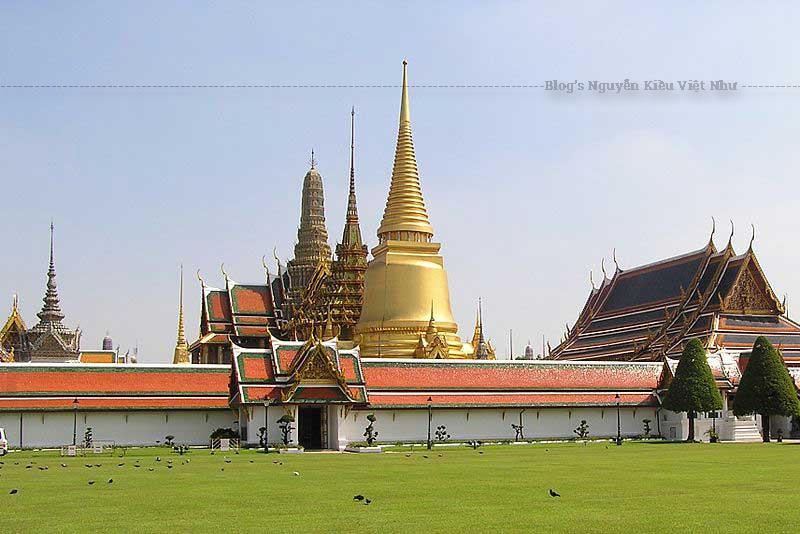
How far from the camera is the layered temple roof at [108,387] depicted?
44250 mm

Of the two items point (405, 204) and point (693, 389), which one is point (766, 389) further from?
point (405, 204)

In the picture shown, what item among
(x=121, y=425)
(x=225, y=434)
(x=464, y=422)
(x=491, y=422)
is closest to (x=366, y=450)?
(x=225, y=434)

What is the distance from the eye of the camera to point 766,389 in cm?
4688

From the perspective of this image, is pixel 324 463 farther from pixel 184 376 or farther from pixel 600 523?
pixel 184 376

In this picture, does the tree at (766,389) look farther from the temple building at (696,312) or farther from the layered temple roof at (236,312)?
the layered temple roof at (236,312)

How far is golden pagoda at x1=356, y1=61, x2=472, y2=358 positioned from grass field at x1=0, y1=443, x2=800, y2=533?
32.1m

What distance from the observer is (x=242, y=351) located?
45219 mm

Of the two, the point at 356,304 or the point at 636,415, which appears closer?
the point at 636,415

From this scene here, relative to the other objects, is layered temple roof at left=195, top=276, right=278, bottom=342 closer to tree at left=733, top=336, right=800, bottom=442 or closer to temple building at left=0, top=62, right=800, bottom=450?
temple building at left=0, top=62, right=800, bottom=450

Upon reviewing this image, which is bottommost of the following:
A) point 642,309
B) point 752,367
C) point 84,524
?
point 84,524

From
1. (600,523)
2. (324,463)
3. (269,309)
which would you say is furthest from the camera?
(269,309)

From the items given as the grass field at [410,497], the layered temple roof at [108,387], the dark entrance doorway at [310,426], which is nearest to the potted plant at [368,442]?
the dark entrance doorway at [310,426]

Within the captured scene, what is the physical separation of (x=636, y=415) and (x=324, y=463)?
2471 centimetres

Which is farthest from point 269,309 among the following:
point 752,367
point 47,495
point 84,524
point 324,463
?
point 84,524
